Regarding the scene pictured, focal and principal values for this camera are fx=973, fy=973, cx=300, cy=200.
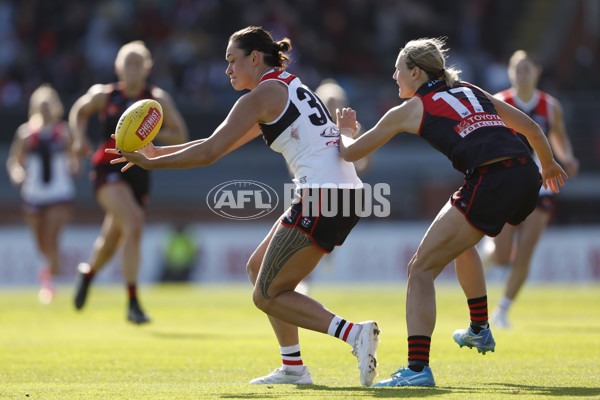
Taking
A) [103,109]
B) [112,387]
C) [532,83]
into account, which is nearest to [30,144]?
[103,109]

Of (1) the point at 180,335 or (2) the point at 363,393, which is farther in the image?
(1) the point at 180,335

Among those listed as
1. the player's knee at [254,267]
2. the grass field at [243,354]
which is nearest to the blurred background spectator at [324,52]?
the grass field at [243,354]

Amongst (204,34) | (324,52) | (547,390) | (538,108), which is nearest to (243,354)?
(547,390)

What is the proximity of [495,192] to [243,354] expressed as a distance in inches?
117

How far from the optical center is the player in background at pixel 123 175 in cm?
1059

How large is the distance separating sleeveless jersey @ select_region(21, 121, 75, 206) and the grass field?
218 centimetres

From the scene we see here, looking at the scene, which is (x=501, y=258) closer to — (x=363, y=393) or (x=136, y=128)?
(x=363, y=393)

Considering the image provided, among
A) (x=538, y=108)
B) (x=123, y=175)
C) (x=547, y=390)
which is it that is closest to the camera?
(x=547, y=390)

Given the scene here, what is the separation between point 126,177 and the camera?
10.8 m

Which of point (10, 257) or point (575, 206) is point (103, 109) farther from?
point (575, 206)

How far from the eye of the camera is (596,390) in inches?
217

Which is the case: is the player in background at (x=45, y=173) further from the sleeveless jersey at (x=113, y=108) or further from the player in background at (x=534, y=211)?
the player in background at (x=534, y=211)

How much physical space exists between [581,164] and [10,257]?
12.3 meters

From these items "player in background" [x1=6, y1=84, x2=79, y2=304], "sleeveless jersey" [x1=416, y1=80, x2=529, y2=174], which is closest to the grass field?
"sleeveless jersey" [x1=416, y1=80, x2=529, y2=174]
